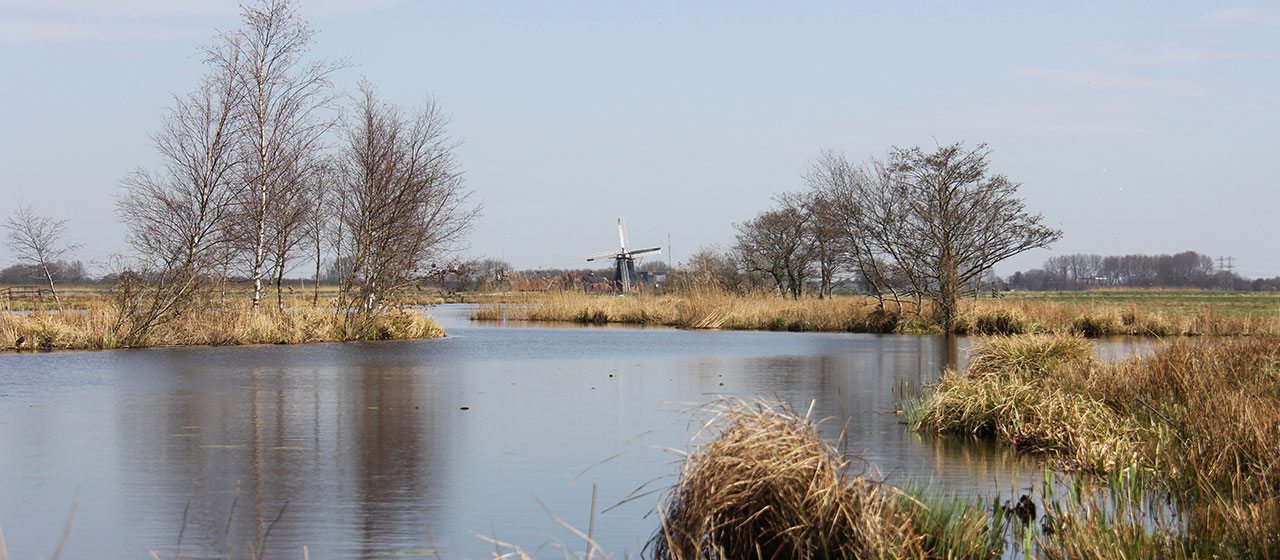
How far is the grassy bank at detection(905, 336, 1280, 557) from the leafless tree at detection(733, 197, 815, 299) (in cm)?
3990

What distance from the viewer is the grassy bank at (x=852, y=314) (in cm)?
3353

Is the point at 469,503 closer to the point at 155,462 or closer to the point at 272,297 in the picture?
the point at 155,462

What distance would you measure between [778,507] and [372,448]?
578cm

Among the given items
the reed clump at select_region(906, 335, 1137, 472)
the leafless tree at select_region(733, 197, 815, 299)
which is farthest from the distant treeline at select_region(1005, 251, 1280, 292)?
the reed clump at select_region(906, 335, 1137, 472)

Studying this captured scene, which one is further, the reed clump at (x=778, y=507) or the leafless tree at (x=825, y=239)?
the leafless tree at (x=825, y=239)

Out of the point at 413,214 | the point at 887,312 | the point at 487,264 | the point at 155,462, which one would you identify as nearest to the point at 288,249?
the point at 413,214

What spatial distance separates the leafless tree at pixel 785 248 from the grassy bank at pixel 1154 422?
3990 cm

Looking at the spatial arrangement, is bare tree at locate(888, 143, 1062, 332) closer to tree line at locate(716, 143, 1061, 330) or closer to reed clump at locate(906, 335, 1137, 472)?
tree line at locate(716, 143, 1061, 330)

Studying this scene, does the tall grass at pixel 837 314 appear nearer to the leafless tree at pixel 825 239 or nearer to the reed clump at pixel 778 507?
the leafless tree at pixel 825 239

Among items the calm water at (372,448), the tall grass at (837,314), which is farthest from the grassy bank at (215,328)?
the tall grass at (837,314)

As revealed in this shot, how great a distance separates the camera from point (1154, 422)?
1100 cm

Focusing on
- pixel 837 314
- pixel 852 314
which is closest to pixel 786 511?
Answer: pixel 852 314

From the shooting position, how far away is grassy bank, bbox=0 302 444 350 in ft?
78.8

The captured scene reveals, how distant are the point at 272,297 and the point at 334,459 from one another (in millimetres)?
23282
